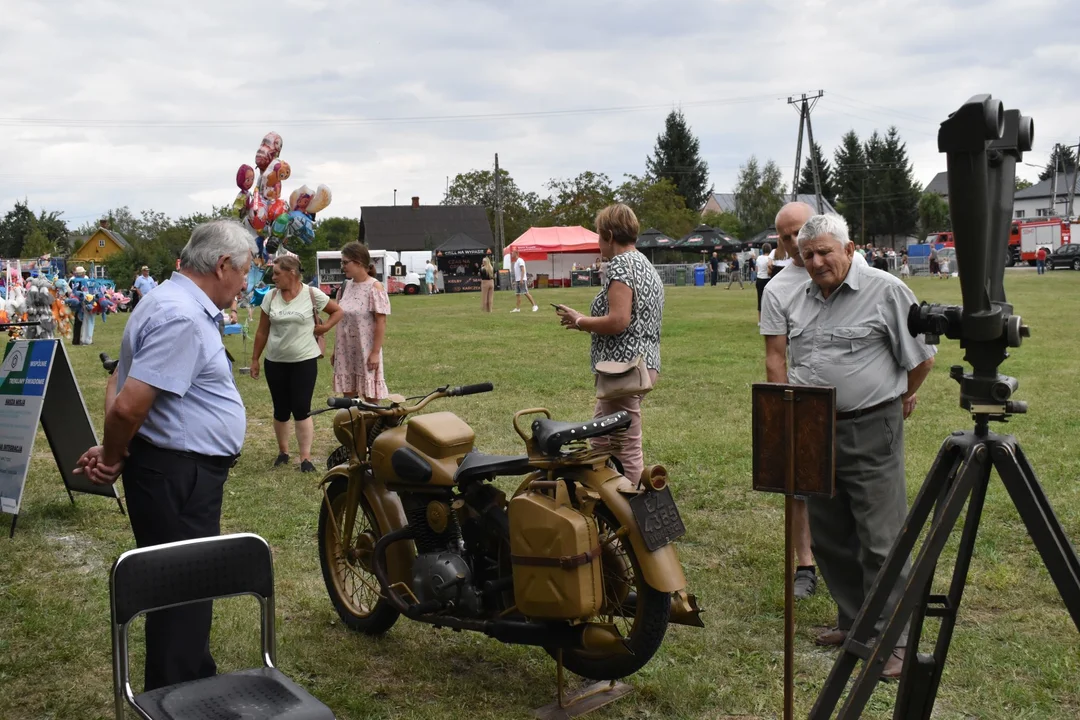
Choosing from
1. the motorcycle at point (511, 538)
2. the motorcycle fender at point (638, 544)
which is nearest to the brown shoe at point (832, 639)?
the motorcycle at point (511, 538)

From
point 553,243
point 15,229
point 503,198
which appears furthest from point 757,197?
point 15,229

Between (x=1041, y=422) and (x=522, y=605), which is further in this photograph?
(x=1041, y=422)

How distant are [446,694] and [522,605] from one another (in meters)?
0.66

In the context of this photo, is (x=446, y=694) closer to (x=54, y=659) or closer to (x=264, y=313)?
(x=54, y=659)

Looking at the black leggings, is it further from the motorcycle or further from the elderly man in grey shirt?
the elderly man in grey shirt

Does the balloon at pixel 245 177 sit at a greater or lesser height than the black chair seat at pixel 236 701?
greater

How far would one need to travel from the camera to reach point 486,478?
13.4 feet

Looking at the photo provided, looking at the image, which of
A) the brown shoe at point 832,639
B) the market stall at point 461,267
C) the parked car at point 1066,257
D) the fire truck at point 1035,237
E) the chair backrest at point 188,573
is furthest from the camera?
the fire truck at point 1035,237

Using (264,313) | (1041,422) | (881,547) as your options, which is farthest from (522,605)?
(1041,422)

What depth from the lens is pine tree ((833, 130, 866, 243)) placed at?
8838 centimetres

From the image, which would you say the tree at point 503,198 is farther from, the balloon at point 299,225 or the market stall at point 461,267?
the balloon at point 299,225

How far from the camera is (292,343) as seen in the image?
26.4 ft

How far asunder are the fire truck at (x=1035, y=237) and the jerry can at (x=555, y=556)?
62.1 metres

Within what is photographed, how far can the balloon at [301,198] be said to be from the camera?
44.9ft
